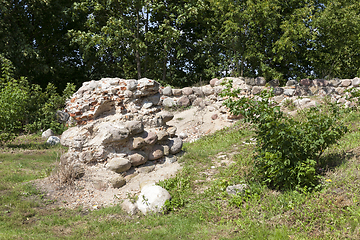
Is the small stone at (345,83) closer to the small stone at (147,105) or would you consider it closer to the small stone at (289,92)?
the small stone at (289,92)

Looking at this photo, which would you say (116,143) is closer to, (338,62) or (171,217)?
(171,217)

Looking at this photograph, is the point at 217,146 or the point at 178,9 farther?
the point at 178,9

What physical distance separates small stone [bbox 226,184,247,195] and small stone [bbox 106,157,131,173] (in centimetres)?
237

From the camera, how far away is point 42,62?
1723cm

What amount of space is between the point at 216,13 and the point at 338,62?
20.6 feet

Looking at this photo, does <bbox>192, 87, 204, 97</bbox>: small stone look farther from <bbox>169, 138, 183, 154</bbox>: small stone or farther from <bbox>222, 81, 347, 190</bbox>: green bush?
<bbox>222, 81, 347, 190</bbox>: green bush

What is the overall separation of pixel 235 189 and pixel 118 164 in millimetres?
2662

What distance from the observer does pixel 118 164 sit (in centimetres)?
673

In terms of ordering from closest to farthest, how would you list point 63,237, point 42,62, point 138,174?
→ point 63,237
point 138,174
point 42,62

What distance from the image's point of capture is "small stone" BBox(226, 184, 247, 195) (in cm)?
549

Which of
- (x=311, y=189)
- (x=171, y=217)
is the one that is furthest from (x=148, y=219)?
(x=311, y=189)

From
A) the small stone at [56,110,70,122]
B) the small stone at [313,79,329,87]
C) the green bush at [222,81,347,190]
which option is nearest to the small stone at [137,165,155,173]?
the green bush at [222,81,347,190]

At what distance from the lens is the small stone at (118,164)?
6.72 meters

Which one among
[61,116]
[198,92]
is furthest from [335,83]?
[61,116]
